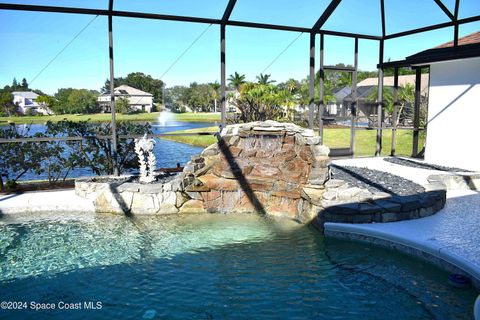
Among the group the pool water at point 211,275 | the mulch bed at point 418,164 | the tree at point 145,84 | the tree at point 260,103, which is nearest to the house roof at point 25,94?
the pool water at point 211,275

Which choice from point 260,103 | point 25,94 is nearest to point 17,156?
point 25,94

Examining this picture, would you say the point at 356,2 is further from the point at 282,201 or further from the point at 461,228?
the point at 461,228

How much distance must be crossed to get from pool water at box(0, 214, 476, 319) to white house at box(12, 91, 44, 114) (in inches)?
135

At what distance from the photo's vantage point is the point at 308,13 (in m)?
9.06

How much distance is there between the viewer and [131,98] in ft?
40.0

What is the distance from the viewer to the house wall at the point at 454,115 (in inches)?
366

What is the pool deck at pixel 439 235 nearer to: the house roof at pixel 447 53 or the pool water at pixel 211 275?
the pool water at pixel 211 275

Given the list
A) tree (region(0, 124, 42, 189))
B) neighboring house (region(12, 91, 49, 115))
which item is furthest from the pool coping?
neighboring house (region(12, 91, 49, 115))

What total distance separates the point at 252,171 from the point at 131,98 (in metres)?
6.41

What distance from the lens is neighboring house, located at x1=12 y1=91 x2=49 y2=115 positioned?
28.5 feet

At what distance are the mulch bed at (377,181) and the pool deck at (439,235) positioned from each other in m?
0.65

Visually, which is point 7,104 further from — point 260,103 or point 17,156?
point 260,103

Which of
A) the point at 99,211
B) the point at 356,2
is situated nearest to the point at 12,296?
the point at 99,211

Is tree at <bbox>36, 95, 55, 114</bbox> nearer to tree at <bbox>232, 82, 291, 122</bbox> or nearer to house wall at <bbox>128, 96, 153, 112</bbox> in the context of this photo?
house wall at <bbox>128, 96, 153, 112</bbox>
